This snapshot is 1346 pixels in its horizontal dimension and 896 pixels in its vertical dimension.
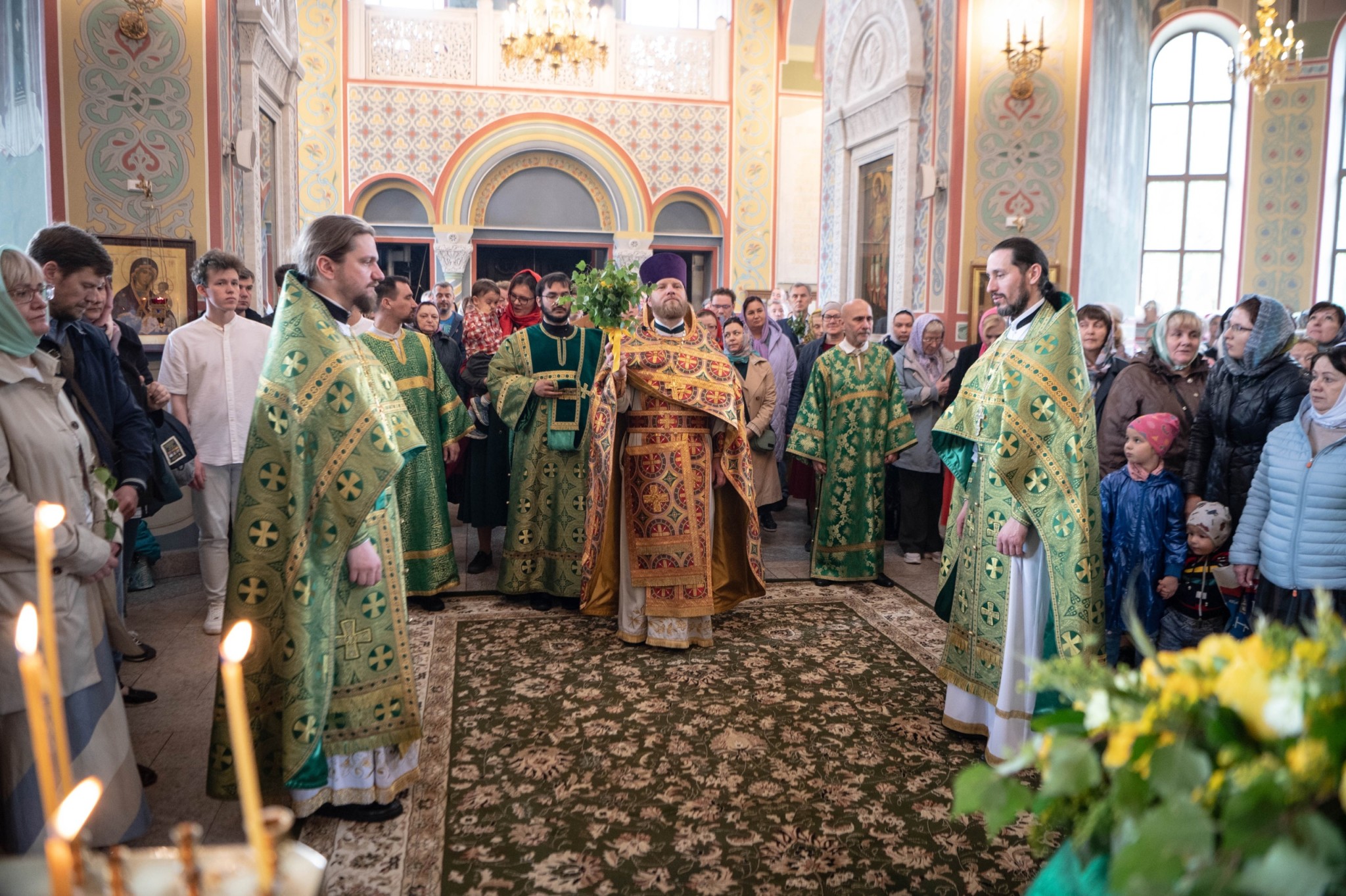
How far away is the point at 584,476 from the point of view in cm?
541

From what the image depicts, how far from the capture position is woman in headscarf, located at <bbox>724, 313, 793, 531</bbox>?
21.7 feet

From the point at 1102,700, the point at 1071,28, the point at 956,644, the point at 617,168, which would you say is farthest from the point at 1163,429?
the point at 617,168

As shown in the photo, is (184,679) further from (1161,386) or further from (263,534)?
(1161,386)

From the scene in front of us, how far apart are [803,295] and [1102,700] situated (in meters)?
9.30

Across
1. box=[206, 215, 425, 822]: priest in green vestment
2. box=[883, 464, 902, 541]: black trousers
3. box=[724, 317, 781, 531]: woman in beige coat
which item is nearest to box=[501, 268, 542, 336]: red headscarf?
box=[724, 317, 781, 531]: woman in beige coat

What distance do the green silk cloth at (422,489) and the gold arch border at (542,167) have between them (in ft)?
36.8

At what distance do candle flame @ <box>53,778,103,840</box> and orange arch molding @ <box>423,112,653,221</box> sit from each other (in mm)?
15877

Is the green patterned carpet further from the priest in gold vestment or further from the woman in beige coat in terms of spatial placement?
the woman in beige coat

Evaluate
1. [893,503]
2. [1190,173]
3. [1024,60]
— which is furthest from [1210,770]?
[1190,173]

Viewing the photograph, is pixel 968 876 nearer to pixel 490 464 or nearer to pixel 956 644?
pixel 956 644

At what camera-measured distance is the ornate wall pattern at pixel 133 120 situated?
5.66 m

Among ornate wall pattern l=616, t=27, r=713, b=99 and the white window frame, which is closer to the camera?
the white window frame

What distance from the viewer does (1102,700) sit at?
99cm

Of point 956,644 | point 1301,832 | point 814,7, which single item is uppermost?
point 814,7
